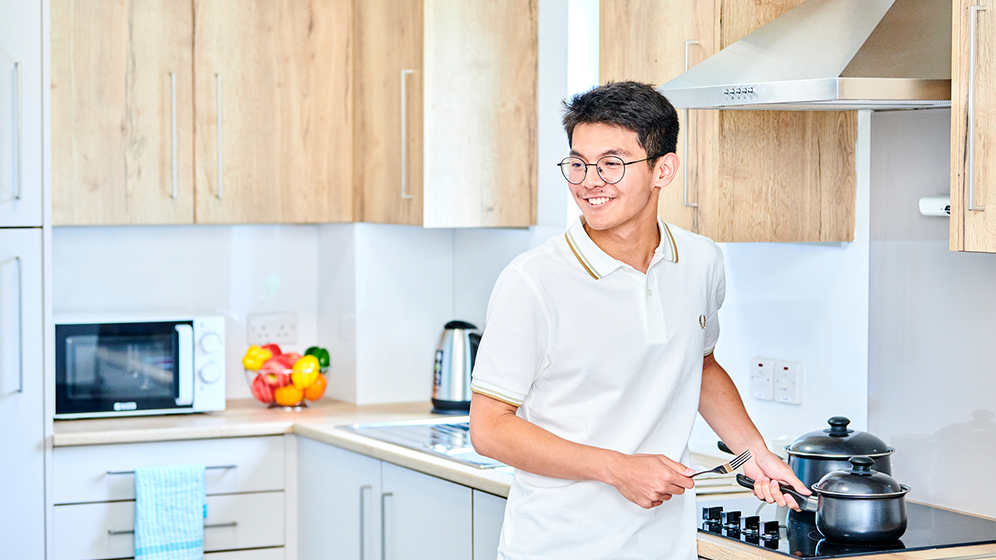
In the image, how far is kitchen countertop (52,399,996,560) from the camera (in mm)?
2514

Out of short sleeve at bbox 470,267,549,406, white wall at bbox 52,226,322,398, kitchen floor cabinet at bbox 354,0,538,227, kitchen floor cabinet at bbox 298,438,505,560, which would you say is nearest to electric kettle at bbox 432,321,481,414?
kitchen floor cabinet at bbox 354,0,538,227

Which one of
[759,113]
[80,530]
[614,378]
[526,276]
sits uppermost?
[759,113]

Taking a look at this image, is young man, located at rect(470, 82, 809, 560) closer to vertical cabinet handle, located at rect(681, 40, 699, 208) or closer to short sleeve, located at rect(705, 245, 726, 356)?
short sleeve, located at rect(705, 245, 726, 356)

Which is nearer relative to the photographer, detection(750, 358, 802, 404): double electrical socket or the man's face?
the man's face

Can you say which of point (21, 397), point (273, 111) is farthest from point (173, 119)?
point (21, 397)

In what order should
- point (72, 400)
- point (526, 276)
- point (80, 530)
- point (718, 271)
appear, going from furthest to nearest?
point (72, 400), point (80, 530), point (718, 271), point (526, 276)

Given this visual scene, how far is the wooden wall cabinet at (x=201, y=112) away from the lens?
3184mm

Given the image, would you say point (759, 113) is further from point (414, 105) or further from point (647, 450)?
point (414, 105)

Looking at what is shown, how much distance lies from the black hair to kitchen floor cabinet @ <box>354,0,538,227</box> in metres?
1.44

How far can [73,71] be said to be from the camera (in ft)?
10.4

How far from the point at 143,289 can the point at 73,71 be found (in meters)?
0.72

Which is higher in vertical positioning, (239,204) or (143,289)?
(239,204)

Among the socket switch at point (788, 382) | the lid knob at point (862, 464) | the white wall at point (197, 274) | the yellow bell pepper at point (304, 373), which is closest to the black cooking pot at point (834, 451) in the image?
the lid knob at point (862, 464)

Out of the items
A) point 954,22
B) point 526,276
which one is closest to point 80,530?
point 526,276
